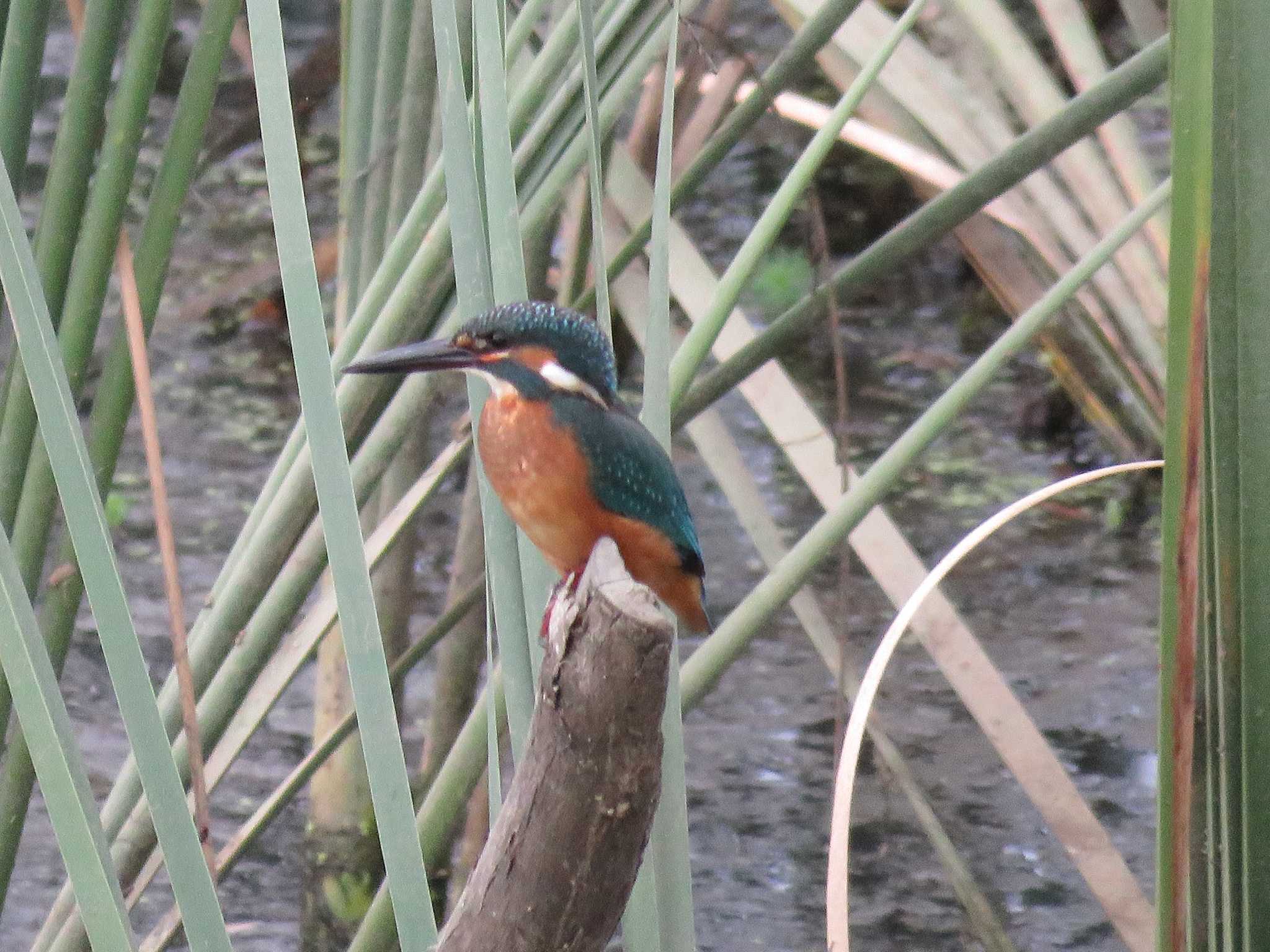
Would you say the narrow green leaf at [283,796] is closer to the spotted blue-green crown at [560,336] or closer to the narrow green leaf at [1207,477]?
the spotted blue-green crown at [560,336]

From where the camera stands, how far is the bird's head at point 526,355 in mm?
1278

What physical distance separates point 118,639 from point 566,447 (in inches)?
24.3

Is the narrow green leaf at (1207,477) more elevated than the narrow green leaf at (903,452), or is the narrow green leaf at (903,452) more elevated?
the narrow green leaf at (903,452)

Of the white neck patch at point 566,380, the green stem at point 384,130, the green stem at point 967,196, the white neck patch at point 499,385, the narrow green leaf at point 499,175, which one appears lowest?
the narrow green leaf at point 499,175

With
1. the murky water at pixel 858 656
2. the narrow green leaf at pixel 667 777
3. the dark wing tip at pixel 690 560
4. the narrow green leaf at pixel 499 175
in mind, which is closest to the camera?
the narrow green leaf at pixel 499 175

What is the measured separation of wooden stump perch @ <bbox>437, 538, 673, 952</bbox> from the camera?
30.4 inches

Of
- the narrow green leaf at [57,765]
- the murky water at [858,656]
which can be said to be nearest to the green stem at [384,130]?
the murky water at [858,656]

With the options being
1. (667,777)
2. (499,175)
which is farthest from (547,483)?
(499,175)

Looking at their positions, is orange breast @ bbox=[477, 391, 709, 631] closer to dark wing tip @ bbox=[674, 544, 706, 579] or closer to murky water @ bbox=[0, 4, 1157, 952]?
dark wing tip @ bbox=[674, 544, 706, 579]

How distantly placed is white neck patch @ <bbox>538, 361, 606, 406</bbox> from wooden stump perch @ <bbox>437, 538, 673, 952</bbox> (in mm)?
552

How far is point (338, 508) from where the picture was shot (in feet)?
2.65

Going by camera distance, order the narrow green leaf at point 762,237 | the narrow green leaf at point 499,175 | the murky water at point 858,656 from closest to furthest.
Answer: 1. the narrow green leaf at point 499,175
2. the narrow green leaf at point 762,237
3. the murky water at point 858,656

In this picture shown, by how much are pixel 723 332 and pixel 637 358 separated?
2.22 metres

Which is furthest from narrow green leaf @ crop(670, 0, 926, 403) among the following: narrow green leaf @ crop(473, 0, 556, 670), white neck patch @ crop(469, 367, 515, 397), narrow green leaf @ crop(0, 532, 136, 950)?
narrow green leaf @ crop(0, 532, 136, 950)
